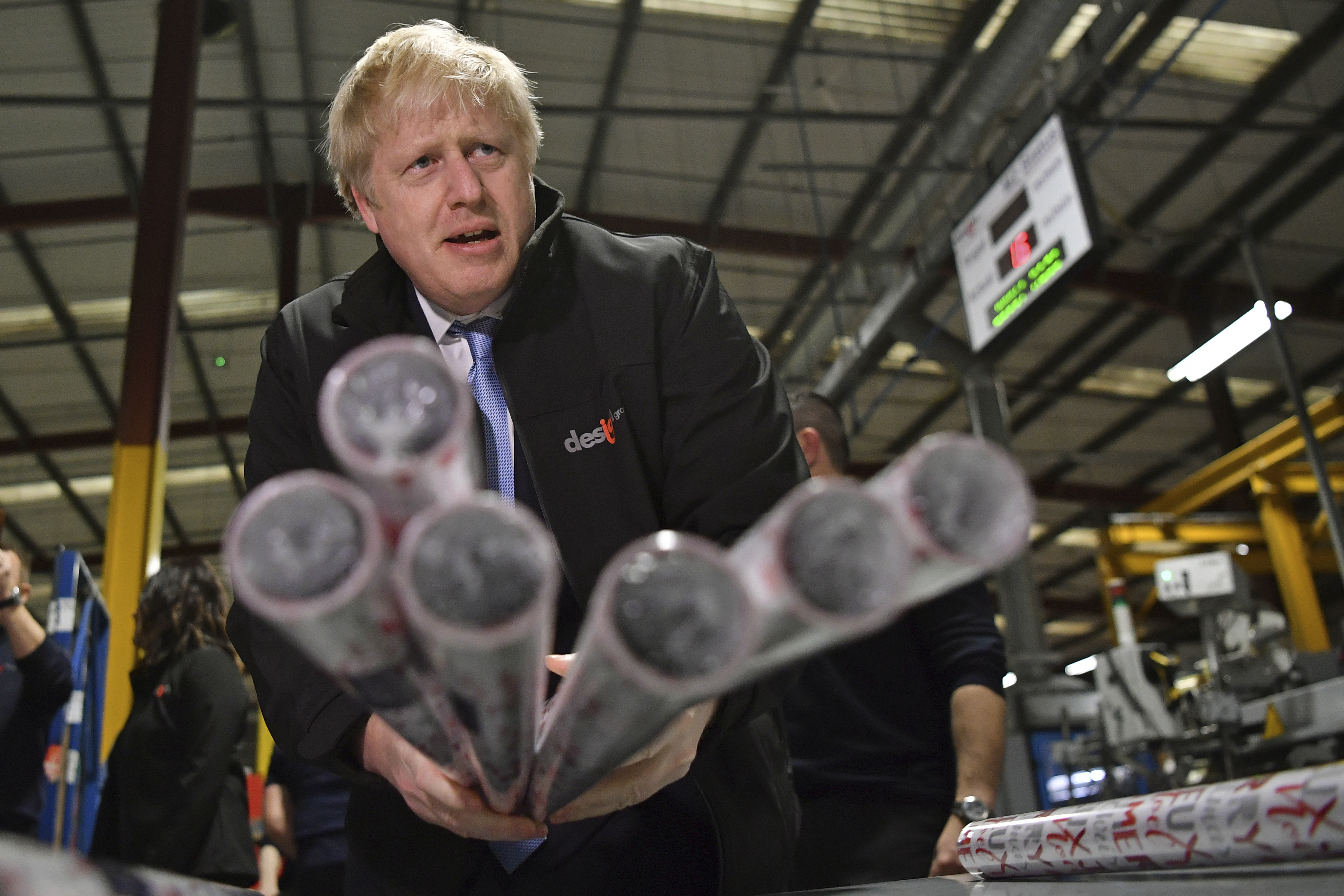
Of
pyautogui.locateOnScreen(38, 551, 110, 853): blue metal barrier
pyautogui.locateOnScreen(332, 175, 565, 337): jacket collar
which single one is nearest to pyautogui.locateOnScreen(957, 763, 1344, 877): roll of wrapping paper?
pyautogui.locateOnScreen(332, 175, 565, 337): jacket collar

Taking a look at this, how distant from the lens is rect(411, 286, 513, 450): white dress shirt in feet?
3.60

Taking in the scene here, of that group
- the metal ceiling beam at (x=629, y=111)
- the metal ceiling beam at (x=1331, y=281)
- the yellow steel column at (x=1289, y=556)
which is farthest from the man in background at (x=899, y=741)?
the metal ceiling beam at (x=1331, y=281)

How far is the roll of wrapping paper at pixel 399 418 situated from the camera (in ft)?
1.42

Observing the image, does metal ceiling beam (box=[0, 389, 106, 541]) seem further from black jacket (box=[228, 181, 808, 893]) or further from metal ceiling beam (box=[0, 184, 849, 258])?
black jacket (box=[228, 181, 808, 893])

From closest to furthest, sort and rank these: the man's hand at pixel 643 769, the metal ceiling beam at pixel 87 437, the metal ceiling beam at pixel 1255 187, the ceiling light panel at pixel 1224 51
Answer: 1. the man's hand at pixel 643 769
2. the ceiling light panel at pixel 1224 51
3. the metal ceiling beam at pixel 1255 187
4. the metal ceiling beam at pixel 87 437

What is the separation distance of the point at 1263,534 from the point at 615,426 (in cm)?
1071

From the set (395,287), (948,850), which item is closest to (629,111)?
(948,850)

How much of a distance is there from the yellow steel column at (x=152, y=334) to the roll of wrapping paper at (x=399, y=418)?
550cm

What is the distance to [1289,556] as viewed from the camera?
9383 millimetres

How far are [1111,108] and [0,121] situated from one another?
26.2 ft

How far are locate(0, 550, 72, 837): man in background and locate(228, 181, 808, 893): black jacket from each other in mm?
1840

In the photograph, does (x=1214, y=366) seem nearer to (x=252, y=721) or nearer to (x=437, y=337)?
(x=437, y=337)

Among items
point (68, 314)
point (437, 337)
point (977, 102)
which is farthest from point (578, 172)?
point (437, 337)

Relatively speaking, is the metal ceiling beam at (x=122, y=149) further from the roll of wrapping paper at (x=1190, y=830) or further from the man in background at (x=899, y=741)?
the roll of wrapping paper at (x=1190, y=830)
